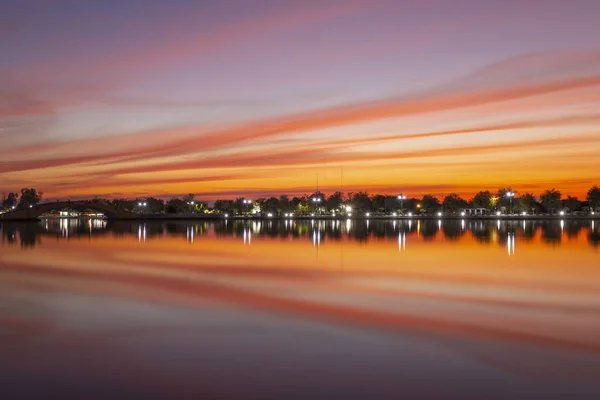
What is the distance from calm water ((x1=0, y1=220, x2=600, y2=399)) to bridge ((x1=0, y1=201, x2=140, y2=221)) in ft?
346

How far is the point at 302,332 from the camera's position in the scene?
47.2 ft

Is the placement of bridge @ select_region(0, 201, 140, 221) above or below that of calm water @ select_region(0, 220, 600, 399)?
above

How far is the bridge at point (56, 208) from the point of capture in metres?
124

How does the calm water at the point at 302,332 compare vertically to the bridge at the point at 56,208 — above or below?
below

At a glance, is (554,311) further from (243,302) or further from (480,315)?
(243,302)

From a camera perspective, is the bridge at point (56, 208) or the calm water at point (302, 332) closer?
the calm water at point (302, 332)

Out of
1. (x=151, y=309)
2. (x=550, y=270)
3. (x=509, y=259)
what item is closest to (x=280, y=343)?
(x=151, y=309)

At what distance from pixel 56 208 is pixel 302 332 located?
13926 centimetres

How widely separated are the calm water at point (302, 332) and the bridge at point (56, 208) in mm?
105599

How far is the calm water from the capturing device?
10.3m

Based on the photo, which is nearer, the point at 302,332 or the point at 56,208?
the point at 302,332

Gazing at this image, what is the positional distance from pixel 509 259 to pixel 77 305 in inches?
948

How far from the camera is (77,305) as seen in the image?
60.1 feet

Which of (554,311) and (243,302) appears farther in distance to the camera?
(243,302)
